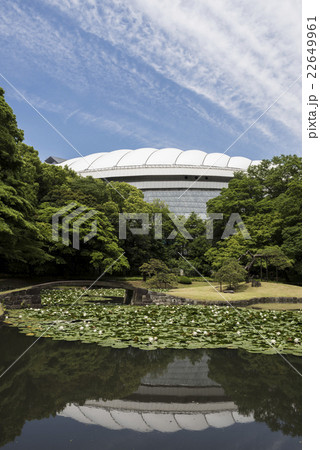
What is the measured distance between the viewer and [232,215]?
24047 millimetres

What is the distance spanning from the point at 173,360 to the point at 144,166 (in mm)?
43457

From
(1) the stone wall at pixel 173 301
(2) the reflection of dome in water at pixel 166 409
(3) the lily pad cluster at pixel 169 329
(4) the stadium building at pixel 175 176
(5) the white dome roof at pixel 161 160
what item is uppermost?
(5) the white dome roof at pixel 161 160

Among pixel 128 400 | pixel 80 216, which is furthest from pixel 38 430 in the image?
pixel 80 216

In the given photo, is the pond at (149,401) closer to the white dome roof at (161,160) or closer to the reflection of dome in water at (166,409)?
the reflection of dome in water at (166,409)

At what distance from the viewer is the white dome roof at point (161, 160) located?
4756 cm

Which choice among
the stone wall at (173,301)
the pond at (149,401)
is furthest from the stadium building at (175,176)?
the pond at (149,401)

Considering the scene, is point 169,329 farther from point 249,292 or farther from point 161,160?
point 161,160

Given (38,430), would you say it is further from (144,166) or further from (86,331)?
(144,166)

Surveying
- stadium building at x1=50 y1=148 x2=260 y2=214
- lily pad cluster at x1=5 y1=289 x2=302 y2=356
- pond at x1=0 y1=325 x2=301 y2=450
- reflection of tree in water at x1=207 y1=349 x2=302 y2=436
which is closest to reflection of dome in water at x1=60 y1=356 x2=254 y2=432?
pond at x1=0 y1=325 x2=301 y2=450

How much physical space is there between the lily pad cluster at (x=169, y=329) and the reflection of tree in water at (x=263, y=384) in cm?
29

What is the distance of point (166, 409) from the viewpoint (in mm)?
2789

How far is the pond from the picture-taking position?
2309mm

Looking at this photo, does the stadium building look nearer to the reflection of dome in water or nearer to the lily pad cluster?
the lily pad cluster

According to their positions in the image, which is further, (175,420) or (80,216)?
(80,216)
